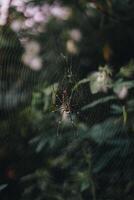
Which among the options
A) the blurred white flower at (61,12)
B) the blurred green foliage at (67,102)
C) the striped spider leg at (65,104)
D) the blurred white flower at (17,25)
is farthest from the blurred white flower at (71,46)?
the striped spider leg at (65,104)

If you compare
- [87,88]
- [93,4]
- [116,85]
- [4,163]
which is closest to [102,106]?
[87,88]

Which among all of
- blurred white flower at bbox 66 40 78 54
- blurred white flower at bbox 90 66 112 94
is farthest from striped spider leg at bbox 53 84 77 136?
blurred white flower at bbox 66 40 78 54

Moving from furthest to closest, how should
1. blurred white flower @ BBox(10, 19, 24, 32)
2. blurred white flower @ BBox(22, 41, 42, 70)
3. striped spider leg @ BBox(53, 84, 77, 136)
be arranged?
blurred white flower @ BBox(22, 41, 42, 70), blurred white flower @ BBox(10, 19, 24, 32), striped spider leg @ BBox(53, 84, 77, 136)

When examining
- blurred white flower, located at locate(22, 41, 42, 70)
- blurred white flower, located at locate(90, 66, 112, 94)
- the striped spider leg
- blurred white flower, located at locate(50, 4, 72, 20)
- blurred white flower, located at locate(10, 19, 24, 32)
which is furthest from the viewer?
blurred white flower, located at locate(50, 4, 72, 20)

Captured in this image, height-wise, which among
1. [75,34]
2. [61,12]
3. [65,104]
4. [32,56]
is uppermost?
[61,12]

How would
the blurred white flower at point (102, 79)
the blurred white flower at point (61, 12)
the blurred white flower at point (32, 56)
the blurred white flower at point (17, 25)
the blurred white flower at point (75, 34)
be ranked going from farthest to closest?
1. the blurred white flower at point (75, 34)
2. the blurred white flower at point (61, 12)
3. the blurred white flower at point (32, 56)
4. the blurred white flower at point (17, 25)
5. the blurred white flower at point (102, 79)

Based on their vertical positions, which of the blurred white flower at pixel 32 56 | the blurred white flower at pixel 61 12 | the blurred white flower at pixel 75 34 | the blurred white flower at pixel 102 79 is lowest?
the blurred white flower at pixel 102 79

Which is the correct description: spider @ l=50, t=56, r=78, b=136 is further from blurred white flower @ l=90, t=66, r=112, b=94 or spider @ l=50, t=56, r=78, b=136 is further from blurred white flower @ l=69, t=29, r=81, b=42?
blurred white flower @ l=69, t=29, r=81, b=42

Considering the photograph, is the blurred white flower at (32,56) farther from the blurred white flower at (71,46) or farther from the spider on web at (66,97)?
the spider on web at (66,97)

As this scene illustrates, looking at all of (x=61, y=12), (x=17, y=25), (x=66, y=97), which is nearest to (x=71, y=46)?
(x=61, y=12)

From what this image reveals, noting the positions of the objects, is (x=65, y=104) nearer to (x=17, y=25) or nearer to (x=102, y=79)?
(x=102, y=79)

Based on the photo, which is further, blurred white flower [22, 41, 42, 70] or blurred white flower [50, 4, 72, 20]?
blurred white flower [50, 4, 72, 20]
